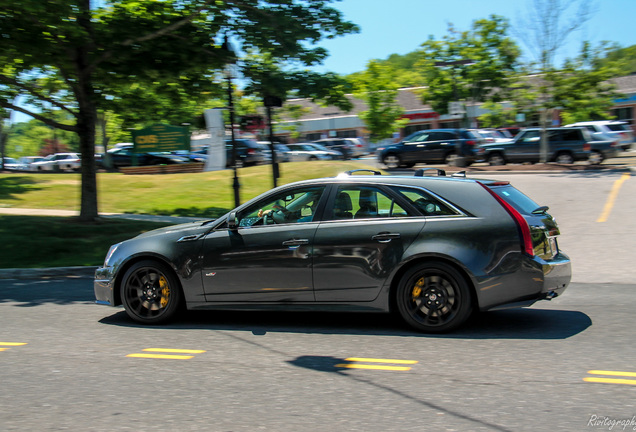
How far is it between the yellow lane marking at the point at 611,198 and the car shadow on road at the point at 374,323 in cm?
895

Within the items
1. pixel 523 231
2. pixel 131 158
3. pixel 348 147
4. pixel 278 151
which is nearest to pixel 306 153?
pixel 278 151

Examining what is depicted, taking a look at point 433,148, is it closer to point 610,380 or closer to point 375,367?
point 375,367

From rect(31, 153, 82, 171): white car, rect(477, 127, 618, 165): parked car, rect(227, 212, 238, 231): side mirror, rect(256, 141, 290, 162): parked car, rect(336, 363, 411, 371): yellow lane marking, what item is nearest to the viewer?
rect(336, 363, 411, 371): yellow lane marking

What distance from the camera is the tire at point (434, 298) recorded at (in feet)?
20.0

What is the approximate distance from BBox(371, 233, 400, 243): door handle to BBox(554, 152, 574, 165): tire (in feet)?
79.0

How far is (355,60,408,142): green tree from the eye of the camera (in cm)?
4478

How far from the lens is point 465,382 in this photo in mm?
4844

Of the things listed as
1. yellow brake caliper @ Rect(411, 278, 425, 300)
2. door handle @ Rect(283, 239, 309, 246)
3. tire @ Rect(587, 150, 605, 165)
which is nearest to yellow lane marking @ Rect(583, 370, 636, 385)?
yellow brake caliper @ Rect(411, 278, 425, 300)

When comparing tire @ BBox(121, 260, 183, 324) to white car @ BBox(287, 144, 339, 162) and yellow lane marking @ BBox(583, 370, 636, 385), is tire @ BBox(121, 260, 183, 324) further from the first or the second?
white car @ BBox(287, 144, 339, 162)

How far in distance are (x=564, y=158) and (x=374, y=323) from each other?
2396 centimetres

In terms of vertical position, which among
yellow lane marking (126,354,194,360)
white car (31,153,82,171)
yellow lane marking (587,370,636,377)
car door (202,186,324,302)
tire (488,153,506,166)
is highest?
white car (31,153,82,171)

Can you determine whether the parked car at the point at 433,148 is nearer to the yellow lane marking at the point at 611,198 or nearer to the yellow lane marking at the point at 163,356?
the yellow lane marking at the point at 611,198

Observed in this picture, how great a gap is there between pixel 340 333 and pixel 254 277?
105 cm

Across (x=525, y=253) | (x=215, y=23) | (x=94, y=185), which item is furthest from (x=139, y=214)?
(x=525, y=253)
